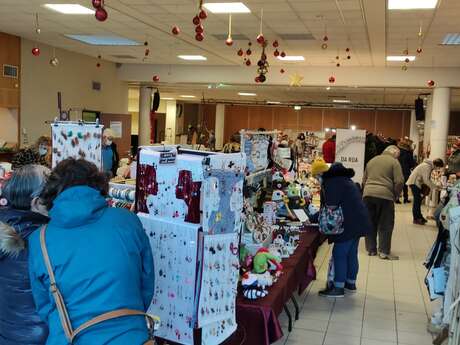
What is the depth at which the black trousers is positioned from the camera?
6.53m

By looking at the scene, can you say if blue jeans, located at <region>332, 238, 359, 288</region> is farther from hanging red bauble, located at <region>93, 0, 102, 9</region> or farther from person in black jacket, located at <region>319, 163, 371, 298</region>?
hanging red bauble, located at <region>93, 0, 102, 9</region>

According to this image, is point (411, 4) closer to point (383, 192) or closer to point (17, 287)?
point (383, 192)

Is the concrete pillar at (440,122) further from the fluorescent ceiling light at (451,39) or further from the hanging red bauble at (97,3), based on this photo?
the hanging red bauble at (97,3)

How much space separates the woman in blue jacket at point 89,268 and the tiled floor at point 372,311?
91.8 inches

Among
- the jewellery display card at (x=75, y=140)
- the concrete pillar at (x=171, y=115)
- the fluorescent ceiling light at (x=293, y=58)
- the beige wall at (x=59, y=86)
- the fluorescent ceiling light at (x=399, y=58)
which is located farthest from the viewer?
Result: the concrete pillar at (x=171, y=115)

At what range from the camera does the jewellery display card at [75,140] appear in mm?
3340

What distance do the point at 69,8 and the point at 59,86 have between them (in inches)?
176

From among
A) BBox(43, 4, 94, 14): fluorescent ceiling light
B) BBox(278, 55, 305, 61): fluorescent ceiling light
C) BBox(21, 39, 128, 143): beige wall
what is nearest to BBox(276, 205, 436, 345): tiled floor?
BBox(43, 4, 94, 14): fluorescent ceiling light

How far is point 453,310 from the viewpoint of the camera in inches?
129

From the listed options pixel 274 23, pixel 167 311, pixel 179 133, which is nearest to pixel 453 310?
pixel 167 311

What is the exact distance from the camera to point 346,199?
477 cm

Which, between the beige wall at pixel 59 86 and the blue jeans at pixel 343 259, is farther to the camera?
the beige wall at pixel 59 86

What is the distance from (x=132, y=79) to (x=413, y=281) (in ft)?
32.8

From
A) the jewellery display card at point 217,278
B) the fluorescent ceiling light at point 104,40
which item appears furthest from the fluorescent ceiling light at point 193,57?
the jewellery display card at point 217,278
